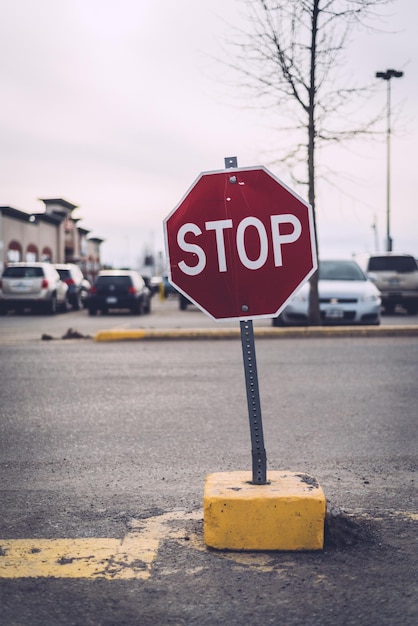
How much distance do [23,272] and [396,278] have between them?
11502 millimetres

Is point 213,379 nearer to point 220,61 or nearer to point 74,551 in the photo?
point 74,551

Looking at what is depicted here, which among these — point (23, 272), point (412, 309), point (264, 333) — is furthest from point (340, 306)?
point (23, 272)

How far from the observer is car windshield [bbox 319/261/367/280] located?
1620 cm

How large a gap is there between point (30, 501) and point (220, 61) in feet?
39.5

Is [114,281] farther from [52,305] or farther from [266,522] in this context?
[266,522]

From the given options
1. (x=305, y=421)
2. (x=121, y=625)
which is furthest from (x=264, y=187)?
(x=305, y=421)

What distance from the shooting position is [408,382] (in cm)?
832

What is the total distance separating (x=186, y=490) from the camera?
448 cm

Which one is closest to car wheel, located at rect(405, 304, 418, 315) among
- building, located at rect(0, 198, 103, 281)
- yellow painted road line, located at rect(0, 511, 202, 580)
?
yellow painted road line, located at rect(0, 511, 202, 580)

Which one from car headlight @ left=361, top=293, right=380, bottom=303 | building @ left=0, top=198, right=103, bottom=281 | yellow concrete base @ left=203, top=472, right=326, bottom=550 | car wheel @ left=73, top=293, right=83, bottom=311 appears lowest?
yellow concrete base @ left=203, top=472, right=326, bottom=550

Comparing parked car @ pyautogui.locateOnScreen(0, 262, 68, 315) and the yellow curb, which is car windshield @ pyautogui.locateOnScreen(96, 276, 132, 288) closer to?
parked car @ pyautogui.locateOnScreen(0, 262, 68, 315)

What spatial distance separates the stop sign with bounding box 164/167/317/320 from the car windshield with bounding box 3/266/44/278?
70.4ft

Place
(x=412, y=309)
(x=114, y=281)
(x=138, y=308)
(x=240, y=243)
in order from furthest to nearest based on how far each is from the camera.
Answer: (x=114, y=281) → (x=138, y=308) → (x=412, y=309) → (x=240, y=243)

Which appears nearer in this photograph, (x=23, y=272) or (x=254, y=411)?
(x=254, y=411)
